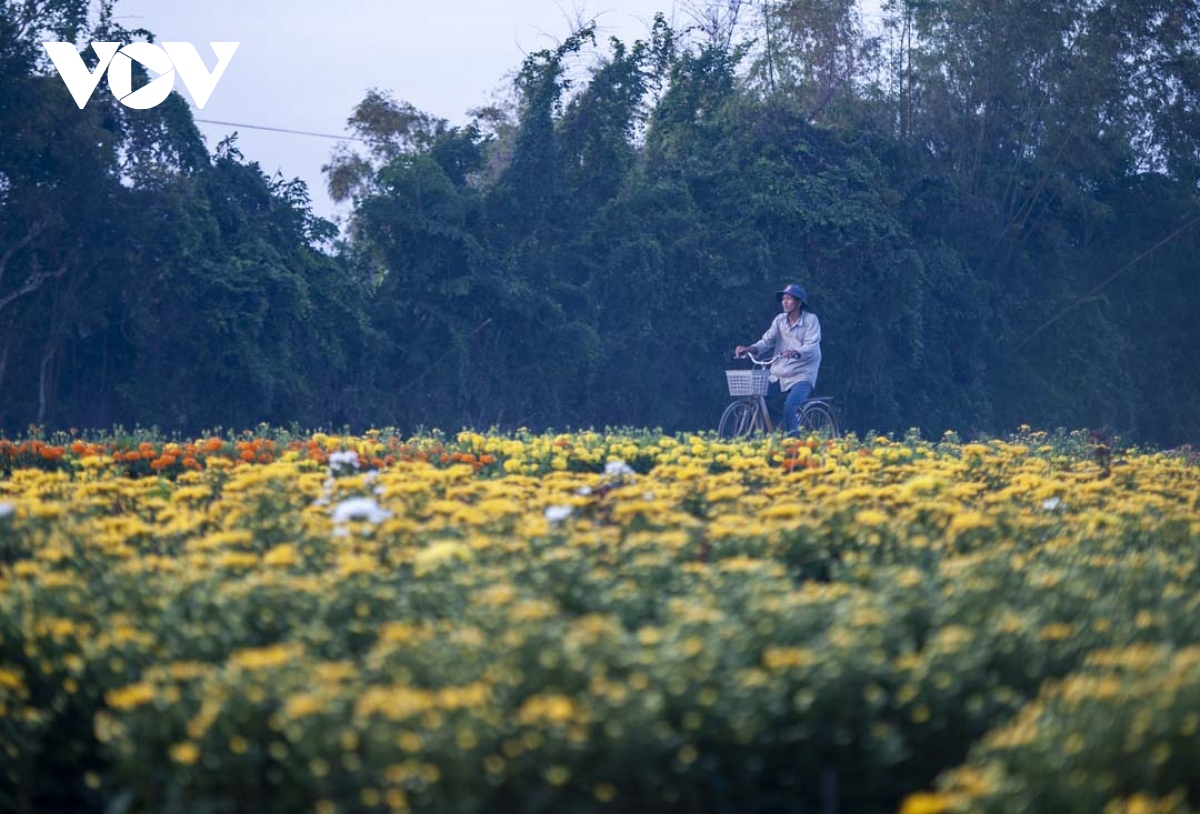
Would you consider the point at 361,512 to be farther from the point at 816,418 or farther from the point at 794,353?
the point at 816,418

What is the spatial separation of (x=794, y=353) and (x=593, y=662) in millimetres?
9579

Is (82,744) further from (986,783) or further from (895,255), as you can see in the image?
(895,255)

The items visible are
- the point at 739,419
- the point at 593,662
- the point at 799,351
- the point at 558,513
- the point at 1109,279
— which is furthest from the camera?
the point at 1109,279

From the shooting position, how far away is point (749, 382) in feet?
41.7

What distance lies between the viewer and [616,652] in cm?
305

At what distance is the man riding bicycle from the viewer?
12.4 metres

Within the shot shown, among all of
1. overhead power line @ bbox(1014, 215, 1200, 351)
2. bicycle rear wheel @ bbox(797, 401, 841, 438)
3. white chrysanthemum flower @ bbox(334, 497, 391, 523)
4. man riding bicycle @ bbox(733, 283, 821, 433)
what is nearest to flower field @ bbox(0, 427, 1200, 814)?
white chrysanthemum flower @ bbox(334, 497, 391, 523)

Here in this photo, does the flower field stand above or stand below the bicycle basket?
below

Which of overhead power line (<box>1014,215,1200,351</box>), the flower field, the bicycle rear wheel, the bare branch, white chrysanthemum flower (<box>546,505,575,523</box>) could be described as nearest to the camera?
the flower field

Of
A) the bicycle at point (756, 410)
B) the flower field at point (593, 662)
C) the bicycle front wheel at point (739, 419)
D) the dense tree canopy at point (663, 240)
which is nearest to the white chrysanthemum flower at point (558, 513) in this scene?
the flower field at point (593, 662)

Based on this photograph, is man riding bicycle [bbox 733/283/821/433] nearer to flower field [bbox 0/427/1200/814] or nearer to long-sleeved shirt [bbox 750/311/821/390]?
long-sleeved shirt [bbox 750/311/821/390]

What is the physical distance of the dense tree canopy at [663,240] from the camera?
14352 mm

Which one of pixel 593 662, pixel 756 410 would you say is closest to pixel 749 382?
pixel 756 410

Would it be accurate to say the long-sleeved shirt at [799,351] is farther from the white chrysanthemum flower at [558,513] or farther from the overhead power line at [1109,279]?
the overhead power line at [1109,279]
